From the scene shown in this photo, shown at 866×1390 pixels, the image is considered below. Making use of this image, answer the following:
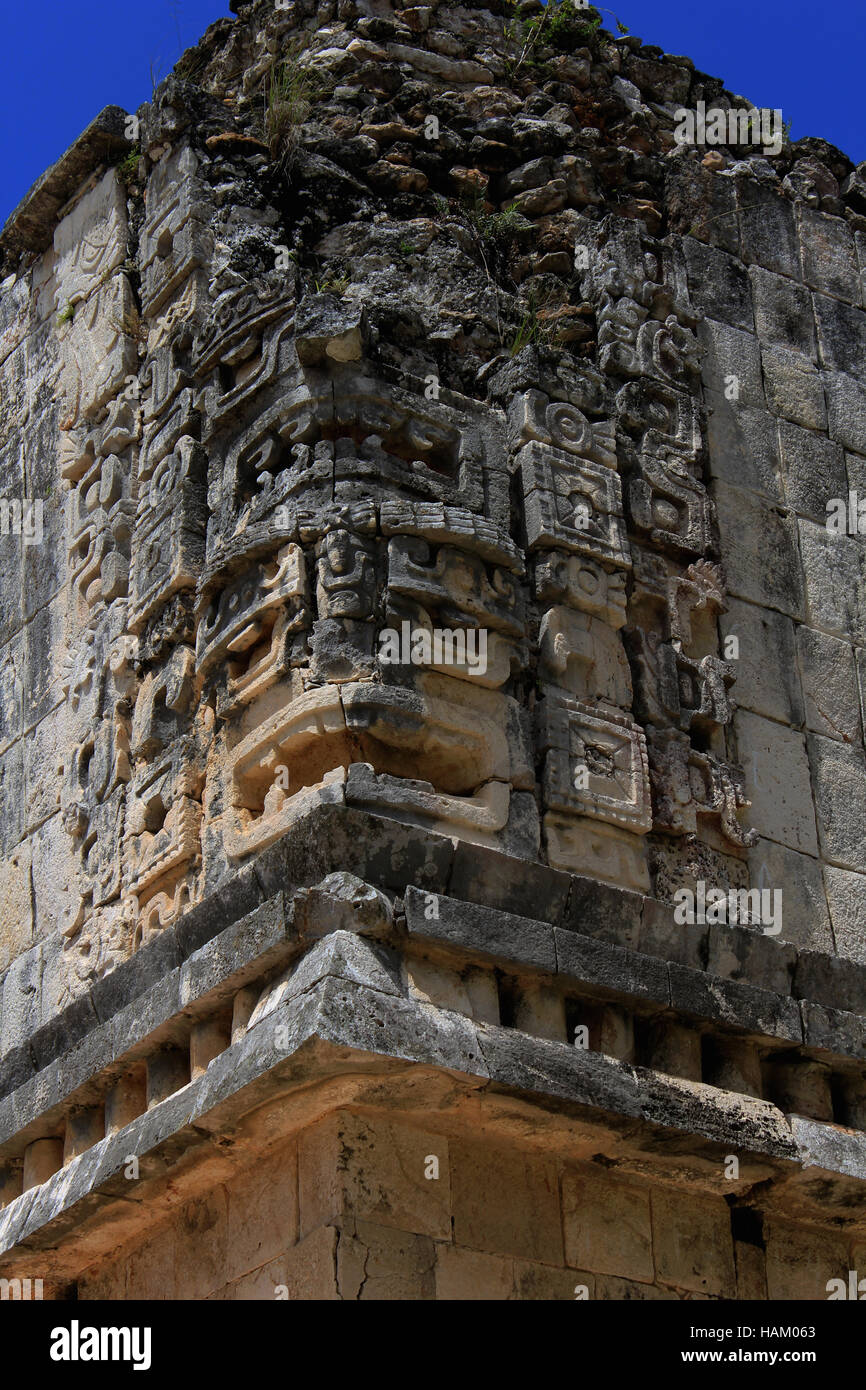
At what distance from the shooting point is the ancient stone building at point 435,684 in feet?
20.8

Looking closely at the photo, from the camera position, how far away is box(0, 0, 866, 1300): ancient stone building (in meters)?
6.33

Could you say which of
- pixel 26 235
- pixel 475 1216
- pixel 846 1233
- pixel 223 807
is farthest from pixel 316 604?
pixel 26 235

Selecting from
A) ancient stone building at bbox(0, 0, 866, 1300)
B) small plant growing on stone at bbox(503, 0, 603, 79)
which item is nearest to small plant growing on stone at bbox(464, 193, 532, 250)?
ancient stone building at bbox(0, 0, 866, 1300)

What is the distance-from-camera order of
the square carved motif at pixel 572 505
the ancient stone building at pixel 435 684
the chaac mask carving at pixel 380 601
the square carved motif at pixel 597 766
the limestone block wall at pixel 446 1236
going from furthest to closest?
the square carved motif at pixel 572 505 → the square carved motif at pixel 597 766 → the chaac mask carving at pixel 380 601 → the ancient stone building at pixel 435 684 → the limestone block wall at pixel 446 1236

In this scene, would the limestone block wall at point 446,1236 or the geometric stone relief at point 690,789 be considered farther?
the geometric stone relief at point 690,789

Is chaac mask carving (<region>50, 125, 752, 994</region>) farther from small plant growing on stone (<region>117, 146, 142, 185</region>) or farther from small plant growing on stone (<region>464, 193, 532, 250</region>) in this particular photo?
small plant growing on stone (<region>117, 146, 142, 185</region>)

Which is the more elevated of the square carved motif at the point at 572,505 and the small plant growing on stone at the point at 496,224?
the small plant growing on stone at the point at 496,224

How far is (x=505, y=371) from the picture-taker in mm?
8031

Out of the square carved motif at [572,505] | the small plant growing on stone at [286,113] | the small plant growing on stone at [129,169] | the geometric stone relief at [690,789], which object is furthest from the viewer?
the small plant growing on stone at [129,169]

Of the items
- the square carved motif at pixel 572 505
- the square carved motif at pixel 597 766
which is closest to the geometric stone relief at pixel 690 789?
the square carved motif at pixel 597 766

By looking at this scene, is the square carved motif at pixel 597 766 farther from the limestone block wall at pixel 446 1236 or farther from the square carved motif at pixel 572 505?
the limestone block wall at pixel 446 1236

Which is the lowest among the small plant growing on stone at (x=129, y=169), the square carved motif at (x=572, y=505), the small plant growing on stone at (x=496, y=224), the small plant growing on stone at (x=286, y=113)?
the square carved motif at (x=572, y=505)

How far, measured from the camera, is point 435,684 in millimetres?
6930

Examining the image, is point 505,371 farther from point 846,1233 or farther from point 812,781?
point 846,1233
